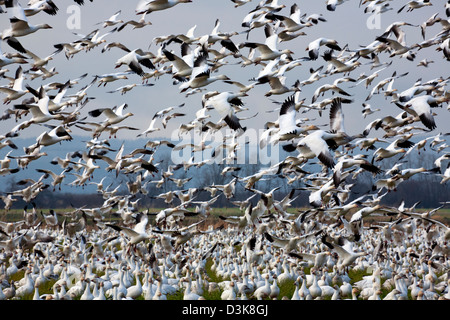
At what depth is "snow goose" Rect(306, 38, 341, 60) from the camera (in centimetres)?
1647

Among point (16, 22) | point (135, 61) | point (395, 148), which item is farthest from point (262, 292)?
point (16, 22)

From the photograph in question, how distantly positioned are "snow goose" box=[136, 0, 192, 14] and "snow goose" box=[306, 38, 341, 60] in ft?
12.0

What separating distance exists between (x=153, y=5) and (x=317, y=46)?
4.75 meters

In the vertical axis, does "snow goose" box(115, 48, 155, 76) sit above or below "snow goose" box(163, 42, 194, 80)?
above

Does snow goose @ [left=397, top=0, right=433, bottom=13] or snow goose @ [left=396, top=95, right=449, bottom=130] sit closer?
snow goose @ [left=396, top=95, right=449, bottom=130]

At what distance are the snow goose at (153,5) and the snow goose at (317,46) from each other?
3.64 metres

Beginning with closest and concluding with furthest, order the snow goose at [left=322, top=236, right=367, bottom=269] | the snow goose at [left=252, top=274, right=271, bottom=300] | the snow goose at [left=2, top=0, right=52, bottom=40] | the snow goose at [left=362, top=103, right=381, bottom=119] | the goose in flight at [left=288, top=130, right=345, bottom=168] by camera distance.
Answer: the goose in flight at [left=288, top=130, right=345, bottom=168]
the snow goose at [left=322, top=236, right=367, bottom=269]
the snow goose at [left=2, top=0, right=52, bottom=40]
the snow goose at [left=252, top=274, right=271, bottom=300]
the snow goose at [left=362, top=103, right=381, bottom=119]

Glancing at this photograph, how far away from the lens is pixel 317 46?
660 inches

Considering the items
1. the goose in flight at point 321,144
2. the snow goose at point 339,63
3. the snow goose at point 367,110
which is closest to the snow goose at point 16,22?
the goose in flight at point 321,144

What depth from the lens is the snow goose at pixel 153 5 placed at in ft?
49.0

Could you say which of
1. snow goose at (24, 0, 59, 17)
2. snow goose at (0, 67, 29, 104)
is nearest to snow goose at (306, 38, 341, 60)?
snow goose at (24, 0, 59, 17)

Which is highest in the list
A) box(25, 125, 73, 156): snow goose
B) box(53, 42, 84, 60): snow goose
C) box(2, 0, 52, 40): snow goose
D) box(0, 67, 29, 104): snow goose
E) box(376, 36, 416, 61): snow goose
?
box(53, 42, 84, 60): snow goose

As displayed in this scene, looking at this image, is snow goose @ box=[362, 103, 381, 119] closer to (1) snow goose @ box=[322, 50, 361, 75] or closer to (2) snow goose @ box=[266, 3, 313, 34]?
(1) snow goose @ box=[322, 50, 361, 75]
